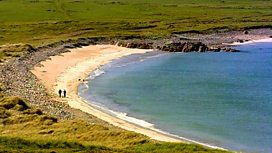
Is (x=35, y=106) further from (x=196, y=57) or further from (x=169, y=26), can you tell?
(x=169, y=26)

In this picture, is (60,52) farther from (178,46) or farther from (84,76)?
(178,46)

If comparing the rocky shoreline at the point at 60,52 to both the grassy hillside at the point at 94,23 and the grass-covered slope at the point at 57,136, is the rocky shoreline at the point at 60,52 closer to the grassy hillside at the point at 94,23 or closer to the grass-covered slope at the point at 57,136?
the grass-covered slope at the point at 57,136

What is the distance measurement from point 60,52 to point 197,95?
48675 mm

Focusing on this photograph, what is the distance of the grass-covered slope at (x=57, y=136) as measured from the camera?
35062mm

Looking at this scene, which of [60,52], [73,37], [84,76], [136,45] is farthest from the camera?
[73,37]

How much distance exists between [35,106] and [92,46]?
236 feet

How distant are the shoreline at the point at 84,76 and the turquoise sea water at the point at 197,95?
1954mm

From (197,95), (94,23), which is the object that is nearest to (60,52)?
(197,95)

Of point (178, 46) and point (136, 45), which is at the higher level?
point (136, 45)

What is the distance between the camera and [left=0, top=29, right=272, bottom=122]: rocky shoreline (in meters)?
64.0

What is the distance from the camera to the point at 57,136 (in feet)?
150

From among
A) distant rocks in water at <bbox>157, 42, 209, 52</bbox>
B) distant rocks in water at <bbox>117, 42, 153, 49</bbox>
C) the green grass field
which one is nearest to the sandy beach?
distant rocks in water at <bbox>117, 42, 153, 49</bbox>

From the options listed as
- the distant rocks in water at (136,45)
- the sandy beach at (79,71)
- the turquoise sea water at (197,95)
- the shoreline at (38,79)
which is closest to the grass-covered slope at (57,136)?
the shoreline at (38,79)

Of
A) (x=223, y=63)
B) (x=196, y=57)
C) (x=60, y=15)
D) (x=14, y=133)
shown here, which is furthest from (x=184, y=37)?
(x=14, y=133)
